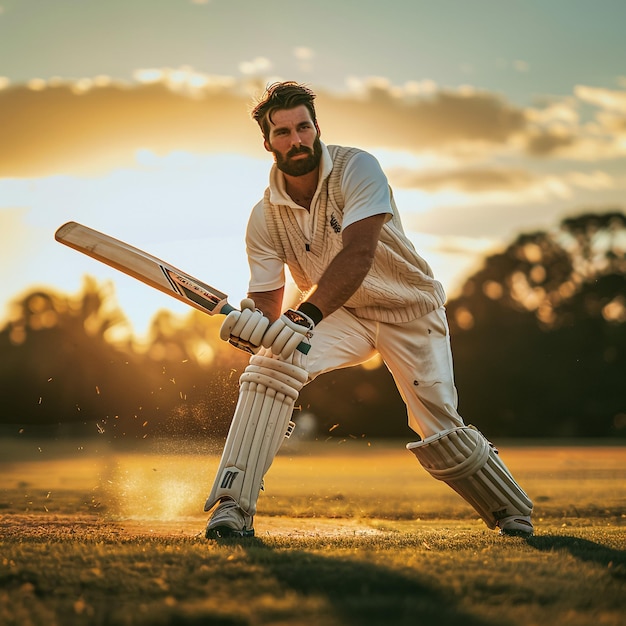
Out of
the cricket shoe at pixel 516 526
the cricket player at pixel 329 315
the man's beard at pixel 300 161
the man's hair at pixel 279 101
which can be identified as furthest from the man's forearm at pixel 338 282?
the cricket shoe at pixel 516 526

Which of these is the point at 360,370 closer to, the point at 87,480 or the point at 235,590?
the point at 87,480

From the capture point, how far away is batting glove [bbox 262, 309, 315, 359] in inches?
140

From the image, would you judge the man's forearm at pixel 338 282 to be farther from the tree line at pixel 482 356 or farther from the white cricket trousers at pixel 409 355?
the tree line at pixel 482 356

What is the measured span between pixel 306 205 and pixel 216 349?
271cm

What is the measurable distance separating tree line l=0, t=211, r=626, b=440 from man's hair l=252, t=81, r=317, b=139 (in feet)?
55.7

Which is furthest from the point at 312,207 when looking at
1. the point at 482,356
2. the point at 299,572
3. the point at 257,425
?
the point at 482,356

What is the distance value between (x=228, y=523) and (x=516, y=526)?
53.5 inches

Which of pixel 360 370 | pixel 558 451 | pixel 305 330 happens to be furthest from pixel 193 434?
pixel 360 370

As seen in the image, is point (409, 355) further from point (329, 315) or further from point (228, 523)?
point (228, 523)

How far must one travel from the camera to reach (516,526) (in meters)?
4.09

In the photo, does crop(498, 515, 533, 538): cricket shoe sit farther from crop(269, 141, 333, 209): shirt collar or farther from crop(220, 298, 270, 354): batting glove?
crop(269, 141, 333, 209): shirt collar

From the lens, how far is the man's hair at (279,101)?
12.9ft

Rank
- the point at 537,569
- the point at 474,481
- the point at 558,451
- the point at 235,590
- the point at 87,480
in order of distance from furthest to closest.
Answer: the point at 558,451 → the point at 87,480 → the point at 474,481 → the point at 537,569 → the point at 235,590

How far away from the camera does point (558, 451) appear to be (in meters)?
17.1
